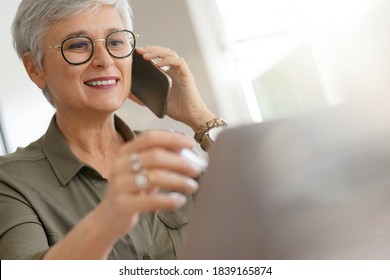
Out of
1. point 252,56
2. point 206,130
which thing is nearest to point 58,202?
point 206,130

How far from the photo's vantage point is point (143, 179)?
0.40 metres

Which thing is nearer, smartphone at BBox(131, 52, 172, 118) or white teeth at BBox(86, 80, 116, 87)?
white teeth at BBox(86, 80, 116, 87)

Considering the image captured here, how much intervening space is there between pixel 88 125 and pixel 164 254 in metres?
0.22

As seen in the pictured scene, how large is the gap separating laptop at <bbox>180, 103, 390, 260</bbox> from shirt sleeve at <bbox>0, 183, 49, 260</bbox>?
0.22 meters

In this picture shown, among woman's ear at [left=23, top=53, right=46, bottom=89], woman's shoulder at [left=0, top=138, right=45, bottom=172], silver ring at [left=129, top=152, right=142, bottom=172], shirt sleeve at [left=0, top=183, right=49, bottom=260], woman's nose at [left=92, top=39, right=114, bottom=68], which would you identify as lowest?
silver ring at [left=129, top=152, right=142, bottom=172]

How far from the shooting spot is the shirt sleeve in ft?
2.08

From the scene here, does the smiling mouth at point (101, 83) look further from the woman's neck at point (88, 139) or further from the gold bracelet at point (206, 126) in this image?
the gold bracelet at point (206, 126)

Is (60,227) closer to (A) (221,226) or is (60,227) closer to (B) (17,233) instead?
(B) (17,233)

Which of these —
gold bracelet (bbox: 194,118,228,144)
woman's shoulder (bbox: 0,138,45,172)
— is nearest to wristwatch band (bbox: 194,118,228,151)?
gold bracelet (bbox: 194,118,228,144)

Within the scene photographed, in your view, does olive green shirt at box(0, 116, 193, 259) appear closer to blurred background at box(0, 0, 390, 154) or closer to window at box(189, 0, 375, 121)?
blurred background at box(0, 0, 390, 154)

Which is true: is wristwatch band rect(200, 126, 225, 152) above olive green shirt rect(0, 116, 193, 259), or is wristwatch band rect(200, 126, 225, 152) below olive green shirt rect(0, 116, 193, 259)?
above

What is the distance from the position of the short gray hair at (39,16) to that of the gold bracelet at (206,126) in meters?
0.20

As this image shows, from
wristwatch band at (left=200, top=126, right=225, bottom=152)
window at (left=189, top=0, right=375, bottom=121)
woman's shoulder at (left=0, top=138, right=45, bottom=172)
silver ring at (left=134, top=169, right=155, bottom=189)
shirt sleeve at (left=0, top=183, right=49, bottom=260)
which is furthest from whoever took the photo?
window at (left=189, top=0, right=375, bottom=121)

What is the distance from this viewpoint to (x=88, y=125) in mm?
836
